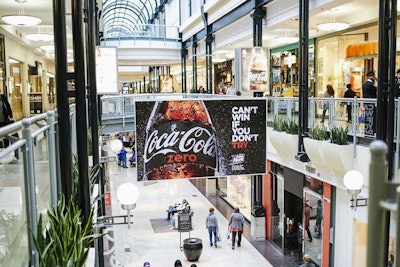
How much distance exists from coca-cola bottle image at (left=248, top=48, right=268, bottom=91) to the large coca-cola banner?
220 inches

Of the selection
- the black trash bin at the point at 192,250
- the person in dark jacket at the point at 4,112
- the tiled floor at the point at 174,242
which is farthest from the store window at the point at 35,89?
the person in dark jacket at the point at 4,112

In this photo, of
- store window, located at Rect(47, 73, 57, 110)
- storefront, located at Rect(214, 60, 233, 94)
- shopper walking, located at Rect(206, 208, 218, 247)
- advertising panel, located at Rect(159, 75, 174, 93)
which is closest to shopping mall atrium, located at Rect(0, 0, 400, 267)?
shopper walking, located at Rect(206, 208, 218, 247)

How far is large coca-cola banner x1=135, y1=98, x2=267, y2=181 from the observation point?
960 centimetres

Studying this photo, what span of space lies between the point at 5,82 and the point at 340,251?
12723mm

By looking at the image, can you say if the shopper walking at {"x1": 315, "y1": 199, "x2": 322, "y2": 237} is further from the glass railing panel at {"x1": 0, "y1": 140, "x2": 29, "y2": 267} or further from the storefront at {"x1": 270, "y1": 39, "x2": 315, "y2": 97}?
the glass railing panel at {"x1": 0, "y1": 140, "x2": 29, "y2": 267}

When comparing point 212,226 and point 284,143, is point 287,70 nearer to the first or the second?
point 212,226

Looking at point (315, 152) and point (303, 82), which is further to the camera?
point (303, 82)

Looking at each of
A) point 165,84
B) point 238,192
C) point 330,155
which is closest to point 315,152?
point 330,155

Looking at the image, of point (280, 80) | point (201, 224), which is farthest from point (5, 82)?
point (280, 80)

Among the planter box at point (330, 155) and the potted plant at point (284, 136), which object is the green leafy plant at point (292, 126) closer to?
the potted plant at point (284, 136)

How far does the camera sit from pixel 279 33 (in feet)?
68.2

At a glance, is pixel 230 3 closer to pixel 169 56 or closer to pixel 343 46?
pixel 343 46

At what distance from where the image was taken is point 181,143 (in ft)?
31.8

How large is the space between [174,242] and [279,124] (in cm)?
628
